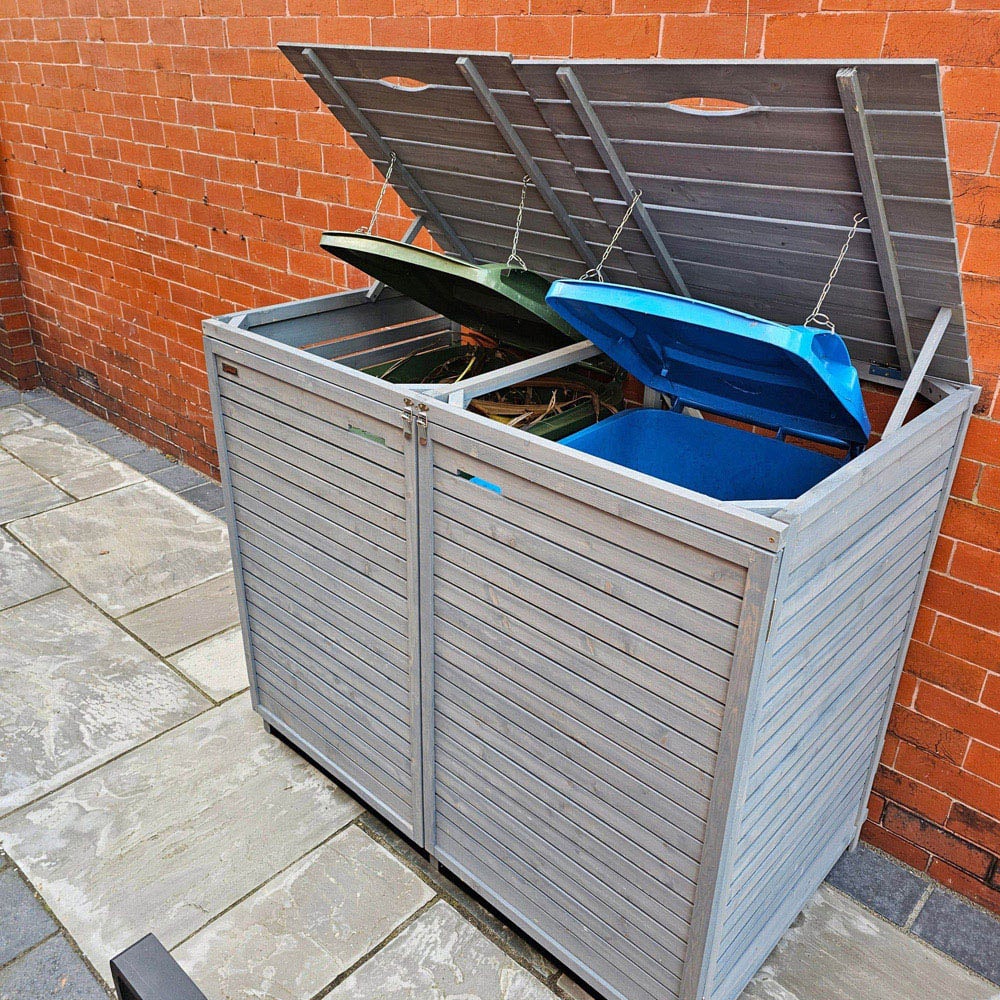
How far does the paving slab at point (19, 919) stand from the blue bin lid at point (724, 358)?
6.50 feet

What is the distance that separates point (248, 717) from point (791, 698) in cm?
195

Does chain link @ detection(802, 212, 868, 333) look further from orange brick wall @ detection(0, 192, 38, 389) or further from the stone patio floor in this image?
Result: orange brick wall @ detection(0, 192, 38, 389)

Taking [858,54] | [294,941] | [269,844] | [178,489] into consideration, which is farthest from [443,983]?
[178,489]

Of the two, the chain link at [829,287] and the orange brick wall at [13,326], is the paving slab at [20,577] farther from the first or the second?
the chain link at [829,287]

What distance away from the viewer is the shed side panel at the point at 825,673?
1547 mm

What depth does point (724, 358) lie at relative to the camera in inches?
77.7

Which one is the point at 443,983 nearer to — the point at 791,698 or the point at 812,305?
the point at 791,698

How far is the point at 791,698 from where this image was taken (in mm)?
1671

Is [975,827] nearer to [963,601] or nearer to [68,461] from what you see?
[963,601]

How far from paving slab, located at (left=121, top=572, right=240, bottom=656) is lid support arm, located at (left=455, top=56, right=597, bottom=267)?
6.36 ft

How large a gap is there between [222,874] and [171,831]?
0.79 ft

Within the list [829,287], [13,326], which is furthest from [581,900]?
[13,326]

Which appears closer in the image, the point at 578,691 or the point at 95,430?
the point at 578,691

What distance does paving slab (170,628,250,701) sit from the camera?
3146 mm
